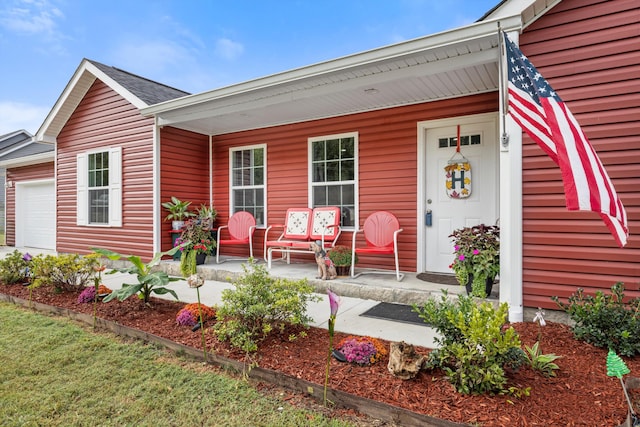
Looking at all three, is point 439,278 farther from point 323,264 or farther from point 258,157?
point 258,157

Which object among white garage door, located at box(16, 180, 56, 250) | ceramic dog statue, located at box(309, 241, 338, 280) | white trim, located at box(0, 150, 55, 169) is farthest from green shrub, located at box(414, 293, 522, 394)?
white garage door, located at box(16, 180, 56, 250)

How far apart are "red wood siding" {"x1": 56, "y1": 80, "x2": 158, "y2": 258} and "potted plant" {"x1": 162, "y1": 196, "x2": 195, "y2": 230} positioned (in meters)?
0.30

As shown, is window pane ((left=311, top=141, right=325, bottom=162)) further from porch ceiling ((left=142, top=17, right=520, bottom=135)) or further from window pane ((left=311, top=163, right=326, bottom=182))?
porch ceiling ((left=142, top=17, right=520, bottom=135))

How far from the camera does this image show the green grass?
1.76 meters

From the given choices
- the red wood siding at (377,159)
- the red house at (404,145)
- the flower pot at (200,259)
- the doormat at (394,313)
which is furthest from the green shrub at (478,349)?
the flower pot at (200,259)

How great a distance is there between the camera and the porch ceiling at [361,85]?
318cm

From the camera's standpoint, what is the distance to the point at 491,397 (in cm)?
170

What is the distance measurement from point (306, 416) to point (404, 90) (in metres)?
3.61

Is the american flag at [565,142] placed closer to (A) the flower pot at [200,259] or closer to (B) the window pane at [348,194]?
(B) the window pane at [348,194]

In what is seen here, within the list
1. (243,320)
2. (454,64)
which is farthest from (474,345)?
(454,64)

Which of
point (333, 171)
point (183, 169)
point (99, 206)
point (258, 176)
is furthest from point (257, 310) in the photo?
point (99, 206)

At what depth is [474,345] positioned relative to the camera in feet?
5.73

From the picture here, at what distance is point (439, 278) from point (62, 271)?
167 inches

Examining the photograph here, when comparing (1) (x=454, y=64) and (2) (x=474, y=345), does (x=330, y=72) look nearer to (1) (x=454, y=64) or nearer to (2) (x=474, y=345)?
(1) (x=454, y=64)
